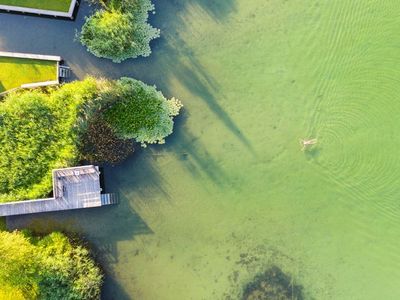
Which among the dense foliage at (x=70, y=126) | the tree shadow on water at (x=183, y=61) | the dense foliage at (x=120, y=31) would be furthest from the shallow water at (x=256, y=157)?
the dense foliage at (x=70, y=126)

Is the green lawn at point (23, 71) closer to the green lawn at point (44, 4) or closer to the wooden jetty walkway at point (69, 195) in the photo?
the green lawn at point (44, 4)

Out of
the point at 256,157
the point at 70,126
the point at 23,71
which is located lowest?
Answer: the point at 256,157

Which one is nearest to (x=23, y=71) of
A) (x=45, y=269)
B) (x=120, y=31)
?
(x=120, y=31)

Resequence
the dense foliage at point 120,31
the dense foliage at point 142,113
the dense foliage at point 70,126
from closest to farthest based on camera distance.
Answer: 1. the dense foliage at point 70,126
2. the dense foliage at point 120,31
3. the dense foliage at point 142,113

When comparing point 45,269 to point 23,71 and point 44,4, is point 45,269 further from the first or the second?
point 44,4

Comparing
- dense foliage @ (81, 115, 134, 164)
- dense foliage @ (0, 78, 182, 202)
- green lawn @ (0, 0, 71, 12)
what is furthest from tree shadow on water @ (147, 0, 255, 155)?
green lawn @ (0, 0, 71, 12)
